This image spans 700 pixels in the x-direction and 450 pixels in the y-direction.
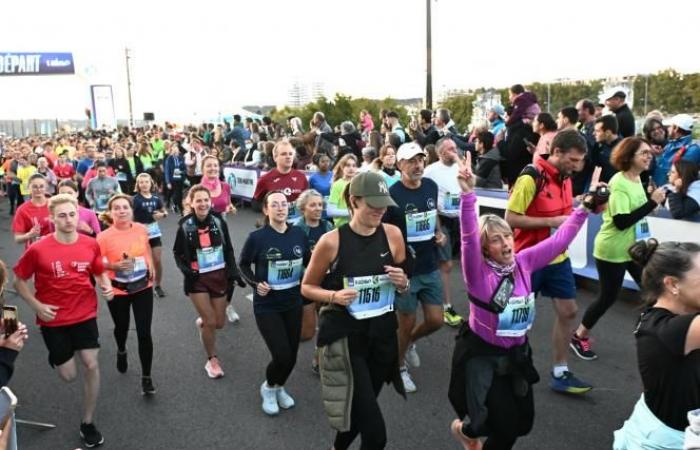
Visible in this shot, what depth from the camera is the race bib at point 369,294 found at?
3.28m

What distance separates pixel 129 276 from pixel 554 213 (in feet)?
11.1

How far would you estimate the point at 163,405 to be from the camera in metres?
4.76

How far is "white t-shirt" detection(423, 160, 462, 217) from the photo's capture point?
6.29 m

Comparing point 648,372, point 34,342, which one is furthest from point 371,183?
point 34,342

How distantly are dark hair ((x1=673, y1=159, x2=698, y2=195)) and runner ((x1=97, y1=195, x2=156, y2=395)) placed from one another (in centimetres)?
525

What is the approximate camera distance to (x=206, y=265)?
5.11 metres

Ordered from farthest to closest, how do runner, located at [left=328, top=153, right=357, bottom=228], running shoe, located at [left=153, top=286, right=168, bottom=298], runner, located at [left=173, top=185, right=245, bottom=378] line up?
running shoe, located at [left=153, top=286, right=168, bottom=298] < runner, located at [left=328, top=153, right=357, bottom=228] < runner, located at [left=173, top=185, right=245, bottom=378]

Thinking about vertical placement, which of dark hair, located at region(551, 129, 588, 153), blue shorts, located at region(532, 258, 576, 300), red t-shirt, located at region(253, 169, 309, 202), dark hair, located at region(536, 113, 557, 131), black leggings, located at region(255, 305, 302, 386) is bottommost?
black leggings, located at region(255, 305, 302, 386)

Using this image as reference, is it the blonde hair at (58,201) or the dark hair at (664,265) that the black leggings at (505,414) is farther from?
the blonde hair at (58,201)

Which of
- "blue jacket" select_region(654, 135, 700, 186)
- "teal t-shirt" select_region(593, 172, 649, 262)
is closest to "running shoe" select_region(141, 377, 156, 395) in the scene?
"teal t-shirt" select_region(593, 172, 649, 262)

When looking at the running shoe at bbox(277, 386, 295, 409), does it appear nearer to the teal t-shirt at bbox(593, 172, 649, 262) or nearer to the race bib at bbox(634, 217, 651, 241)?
the teal t-shirt at bbox(593, 172, 649, 262)

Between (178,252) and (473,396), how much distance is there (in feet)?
9.98

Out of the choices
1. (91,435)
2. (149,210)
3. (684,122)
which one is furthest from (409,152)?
(684,122)

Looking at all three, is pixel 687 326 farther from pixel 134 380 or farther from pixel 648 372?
pixel 134 380
